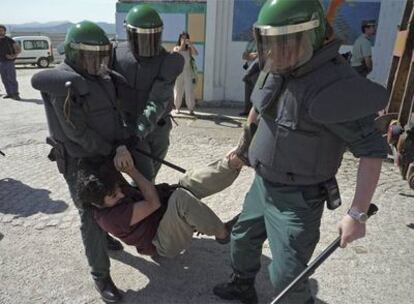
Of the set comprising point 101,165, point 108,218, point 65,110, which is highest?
→ point 65,110

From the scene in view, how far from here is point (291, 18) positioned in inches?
70.7

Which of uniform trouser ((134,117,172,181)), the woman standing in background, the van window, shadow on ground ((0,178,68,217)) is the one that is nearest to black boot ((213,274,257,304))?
uniform trouser ((134,117,172,181))

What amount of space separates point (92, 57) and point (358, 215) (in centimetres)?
171

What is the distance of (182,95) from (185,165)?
3.28m

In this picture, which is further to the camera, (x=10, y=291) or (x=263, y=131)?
(x=10, y=291)

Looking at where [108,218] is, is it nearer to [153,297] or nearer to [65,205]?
[153,297]

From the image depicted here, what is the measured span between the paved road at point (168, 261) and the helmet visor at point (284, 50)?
5.24 ft

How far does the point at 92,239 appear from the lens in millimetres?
2701

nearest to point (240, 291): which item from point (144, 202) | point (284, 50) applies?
point (144, 202)

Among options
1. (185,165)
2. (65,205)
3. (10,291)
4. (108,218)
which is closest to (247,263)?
(108,218)

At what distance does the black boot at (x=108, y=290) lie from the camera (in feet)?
8.91

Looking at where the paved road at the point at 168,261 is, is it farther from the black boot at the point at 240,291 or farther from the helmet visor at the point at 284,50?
the helmet visor at the point at 284,50

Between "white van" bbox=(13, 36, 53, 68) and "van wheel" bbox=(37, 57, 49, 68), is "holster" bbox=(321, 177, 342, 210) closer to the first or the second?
"white van" bbox=(13, 36, 53, 68)

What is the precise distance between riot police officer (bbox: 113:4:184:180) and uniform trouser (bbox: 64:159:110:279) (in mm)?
493
